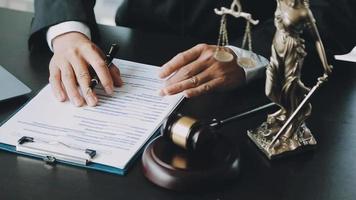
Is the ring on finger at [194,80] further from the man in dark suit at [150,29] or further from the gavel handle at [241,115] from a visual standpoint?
the gavel handle at [241,115]

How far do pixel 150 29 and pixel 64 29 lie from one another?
376mm

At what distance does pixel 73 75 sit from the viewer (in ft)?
3.74

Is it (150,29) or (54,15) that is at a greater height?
(54,15)

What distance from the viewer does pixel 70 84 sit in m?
1.10

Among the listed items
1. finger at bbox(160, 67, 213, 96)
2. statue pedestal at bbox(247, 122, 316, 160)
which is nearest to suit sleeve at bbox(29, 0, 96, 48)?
finger at bbox(160, 67, 213, 96)

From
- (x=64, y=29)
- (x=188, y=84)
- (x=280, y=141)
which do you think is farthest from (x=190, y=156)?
(x=64, y=29)

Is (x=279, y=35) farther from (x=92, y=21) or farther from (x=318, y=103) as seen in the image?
(x=92, y=21)

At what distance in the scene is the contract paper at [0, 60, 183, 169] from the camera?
0.92 metres

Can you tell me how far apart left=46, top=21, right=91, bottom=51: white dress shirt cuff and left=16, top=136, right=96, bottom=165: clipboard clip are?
1.38ft

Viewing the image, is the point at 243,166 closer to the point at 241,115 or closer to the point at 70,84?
the point at 241,115

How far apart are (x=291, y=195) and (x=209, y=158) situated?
142mm

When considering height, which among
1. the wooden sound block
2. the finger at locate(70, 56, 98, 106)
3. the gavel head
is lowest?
the finger at locate(70, 56, 98, 106)

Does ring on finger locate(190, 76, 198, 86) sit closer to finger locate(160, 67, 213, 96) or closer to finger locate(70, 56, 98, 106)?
finger locate(160, 67, 213, 96)

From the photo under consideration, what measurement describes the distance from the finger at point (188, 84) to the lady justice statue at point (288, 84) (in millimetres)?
179
